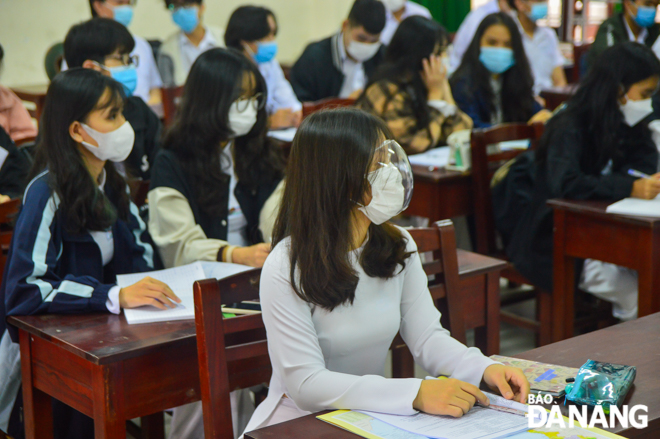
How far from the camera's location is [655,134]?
2861 mm

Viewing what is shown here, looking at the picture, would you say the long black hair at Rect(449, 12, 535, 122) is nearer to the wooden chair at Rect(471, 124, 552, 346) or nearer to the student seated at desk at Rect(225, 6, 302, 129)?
the wooden chair at Rect(471, 124, 552, 346)

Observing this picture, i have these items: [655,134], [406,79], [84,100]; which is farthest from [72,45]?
[655,134]

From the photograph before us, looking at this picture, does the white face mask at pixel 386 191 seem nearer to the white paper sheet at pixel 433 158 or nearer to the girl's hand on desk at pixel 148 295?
the girl's hand on desk at pixel 148 295

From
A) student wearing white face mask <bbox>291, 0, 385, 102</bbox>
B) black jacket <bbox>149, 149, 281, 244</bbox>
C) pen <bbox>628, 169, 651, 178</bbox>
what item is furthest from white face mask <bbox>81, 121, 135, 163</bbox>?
student wearing white face mask <bbox>291, 0, 385, 102</bbox>

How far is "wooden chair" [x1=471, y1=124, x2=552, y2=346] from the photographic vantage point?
2.91 m

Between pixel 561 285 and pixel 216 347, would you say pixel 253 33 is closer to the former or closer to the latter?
pixel 561 285

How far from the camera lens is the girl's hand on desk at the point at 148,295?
1784mm

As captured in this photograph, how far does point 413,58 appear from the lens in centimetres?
365

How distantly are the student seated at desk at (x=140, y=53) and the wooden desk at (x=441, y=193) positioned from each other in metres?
1.96

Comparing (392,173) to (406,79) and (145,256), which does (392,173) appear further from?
(406,79)

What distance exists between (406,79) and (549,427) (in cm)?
264

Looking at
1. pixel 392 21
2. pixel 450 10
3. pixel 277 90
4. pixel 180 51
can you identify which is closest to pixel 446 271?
pixel 277 90

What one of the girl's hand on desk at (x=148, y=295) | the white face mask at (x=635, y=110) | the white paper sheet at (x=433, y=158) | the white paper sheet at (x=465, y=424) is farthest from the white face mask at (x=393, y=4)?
the white paper sheet at (x=465, y=424)

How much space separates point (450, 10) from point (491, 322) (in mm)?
6046
